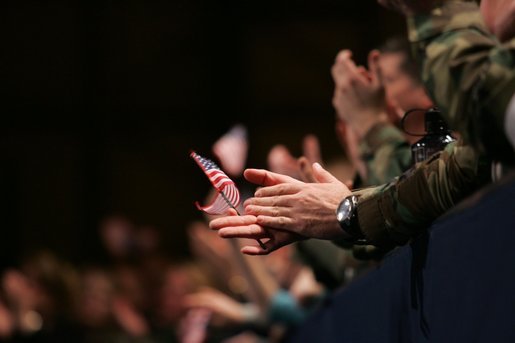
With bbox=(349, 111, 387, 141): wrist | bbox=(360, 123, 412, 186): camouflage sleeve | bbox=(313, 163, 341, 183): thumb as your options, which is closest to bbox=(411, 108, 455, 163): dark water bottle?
bbox=(313, 163, 341, 183): thumb

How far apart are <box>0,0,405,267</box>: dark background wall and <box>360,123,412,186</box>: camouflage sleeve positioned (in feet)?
21.8

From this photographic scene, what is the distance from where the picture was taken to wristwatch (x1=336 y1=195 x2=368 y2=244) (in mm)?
1869

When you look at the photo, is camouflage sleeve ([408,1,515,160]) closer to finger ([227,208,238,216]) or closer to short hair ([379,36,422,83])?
finger ([227,208,238,216])

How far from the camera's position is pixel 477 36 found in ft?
5.24

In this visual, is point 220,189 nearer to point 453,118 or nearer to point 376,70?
point 453,118

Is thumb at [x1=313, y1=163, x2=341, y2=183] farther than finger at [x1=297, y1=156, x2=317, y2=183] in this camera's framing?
No

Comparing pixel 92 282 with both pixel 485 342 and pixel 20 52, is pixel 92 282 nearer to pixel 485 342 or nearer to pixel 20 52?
pixel 20 52

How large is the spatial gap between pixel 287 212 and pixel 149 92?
25.9ft

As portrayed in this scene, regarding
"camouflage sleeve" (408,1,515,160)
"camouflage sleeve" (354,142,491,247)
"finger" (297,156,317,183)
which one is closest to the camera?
"camouflage sleeve" (408,1,515,160)

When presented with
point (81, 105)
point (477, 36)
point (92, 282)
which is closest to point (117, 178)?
point (81, 105)

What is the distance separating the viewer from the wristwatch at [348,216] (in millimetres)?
1869

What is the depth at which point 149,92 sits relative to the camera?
382 inches

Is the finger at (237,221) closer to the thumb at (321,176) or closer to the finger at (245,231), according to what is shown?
the finger at (245,231)

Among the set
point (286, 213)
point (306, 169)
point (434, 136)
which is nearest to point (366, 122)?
point (306, 169)
